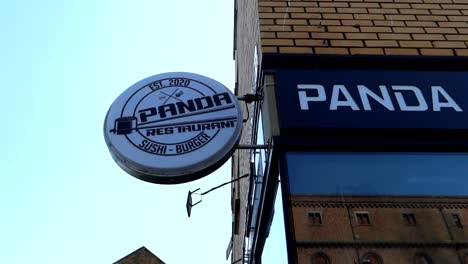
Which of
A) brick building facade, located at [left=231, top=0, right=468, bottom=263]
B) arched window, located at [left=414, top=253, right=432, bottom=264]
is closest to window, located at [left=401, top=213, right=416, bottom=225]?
Answer: brick building facade, located at [left=231, top=0, right=468, bottom=263]

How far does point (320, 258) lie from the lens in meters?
2.89

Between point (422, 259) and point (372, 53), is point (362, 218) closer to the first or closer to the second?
point (422, 259)

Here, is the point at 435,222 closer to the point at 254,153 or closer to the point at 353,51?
the point at 353,51

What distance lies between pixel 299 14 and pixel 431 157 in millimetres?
1559

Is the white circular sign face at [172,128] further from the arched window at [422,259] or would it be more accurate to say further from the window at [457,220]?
the window at [457,220]

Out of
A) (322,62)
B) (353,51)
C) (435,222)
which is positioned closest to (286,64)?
(322,62)

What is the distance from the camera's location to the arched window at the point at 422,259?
2880mm

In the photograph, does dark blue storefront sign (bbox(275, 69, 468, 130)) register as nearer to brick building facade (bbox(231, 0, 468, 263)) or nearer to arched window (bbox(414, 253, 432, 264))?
brick building facade (bbox(231, 0, 468, 263))

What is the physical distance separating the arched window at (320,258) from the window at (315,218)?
8.2 inches

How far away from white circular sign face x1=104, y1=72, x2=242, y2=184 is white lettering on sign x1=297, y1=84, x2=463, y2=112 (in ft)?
1.69

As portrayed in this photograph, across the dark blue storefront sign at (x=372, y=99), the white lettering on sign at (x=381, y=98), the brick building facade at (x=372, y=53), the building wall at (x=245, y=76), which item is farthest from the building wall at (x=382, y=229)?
Answer: the building wall at (x=245, y=76)

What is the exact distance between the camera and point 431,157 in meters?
3.38

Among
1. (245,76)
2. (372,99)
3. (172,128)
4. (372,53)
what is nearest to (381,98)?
(372,99)

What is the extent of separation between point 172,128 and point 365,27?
1773 millimetres
